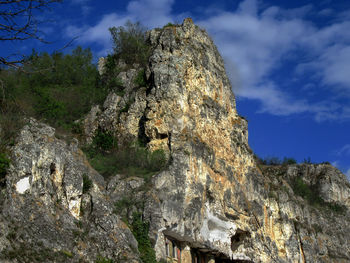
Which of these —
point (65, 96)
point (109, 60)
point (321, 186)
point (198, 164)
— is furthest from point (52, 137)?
point (321, 186)

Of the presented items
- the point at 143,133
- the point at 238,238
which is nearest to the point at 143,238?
the point at 143,133

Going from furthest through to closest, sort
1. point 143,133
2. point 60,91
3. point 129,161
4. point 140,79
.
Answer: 1. point 60,91
2. point 140,79
3. point 143,133
4. point 129,161

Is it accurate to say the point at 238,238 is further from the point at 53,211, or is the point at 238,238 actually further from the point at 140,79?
the point at 53,211

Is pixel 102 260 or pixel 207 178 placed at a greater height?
pixel 207 178

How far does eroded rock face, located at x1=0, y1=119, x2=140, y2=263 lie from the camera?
2095cm

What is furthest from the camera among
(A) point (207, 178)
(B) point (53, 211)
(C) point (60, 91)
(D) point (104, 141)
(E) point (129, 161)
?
(C) point (60, 91)

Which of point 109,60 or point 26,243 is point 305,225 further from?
point 26,243

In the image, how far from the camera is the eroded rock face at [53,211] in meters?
21.0

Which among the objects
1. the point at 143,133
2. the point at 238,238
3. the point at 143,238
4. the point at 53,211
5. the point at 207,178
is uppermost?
the point at 143,133

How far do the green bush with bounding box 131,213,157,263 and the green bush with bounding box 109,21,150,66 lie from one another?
1796 cm

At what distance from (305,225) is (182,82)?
59.7 feet

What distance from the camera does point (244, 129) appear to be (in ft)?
142

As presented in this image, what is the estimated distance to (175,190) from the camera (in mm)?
30734

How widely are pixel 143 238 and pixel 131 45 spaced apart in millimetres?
22980
